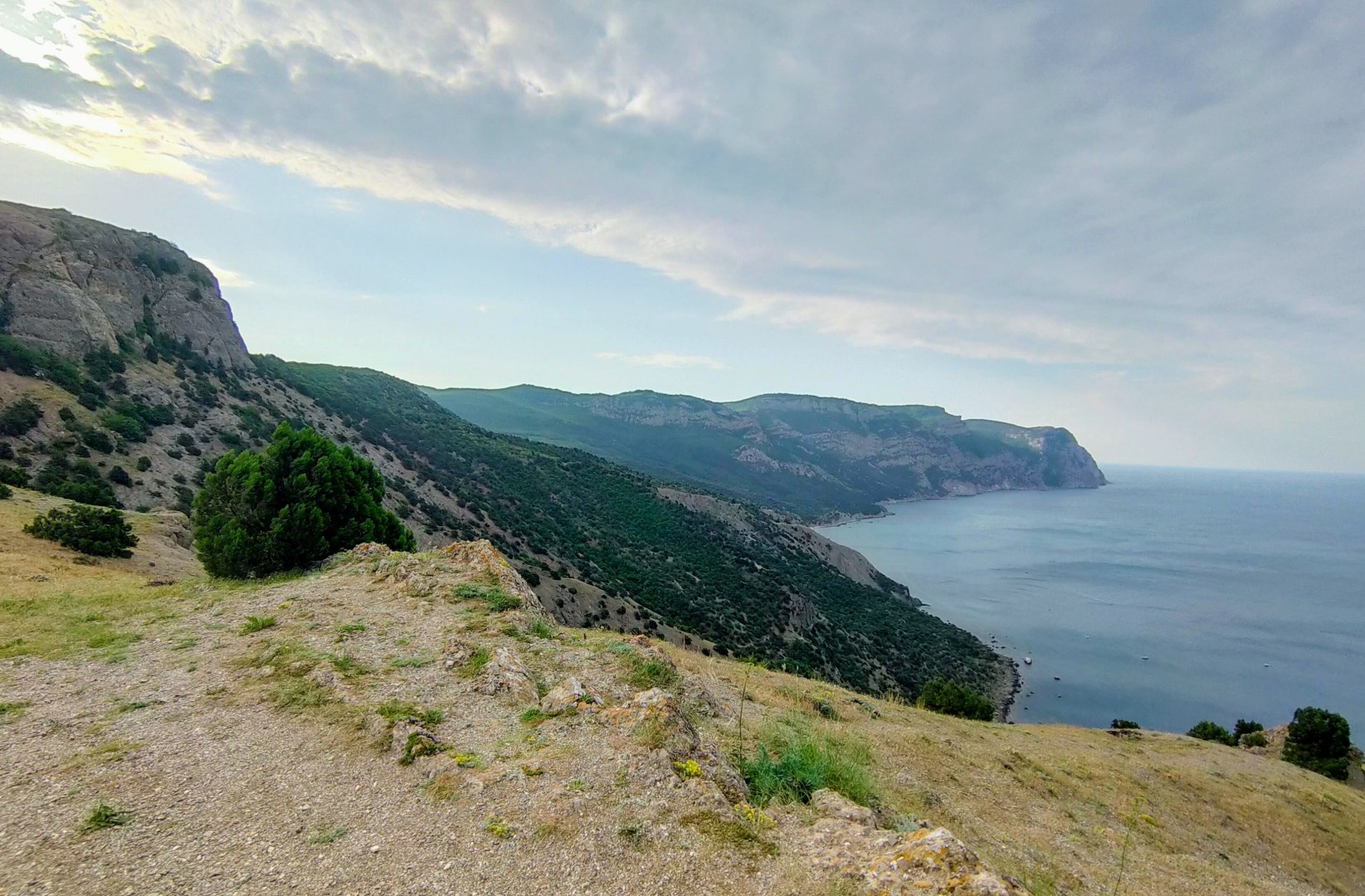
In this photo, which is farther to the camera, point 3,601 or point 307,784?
point 3,601

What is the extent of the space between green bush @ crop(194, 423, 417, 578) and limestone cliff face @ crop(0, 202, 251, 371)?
38.5m

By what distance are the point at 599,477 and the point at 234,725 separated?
79807 mm

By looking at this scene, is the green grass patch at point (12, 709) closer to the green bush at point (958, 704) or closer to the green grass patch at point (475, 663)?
the green grass patch at point (475, 663)

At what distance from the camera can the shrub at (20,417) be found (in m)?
31.3

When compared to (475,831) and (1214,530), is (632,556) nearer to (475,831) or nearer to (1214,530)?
(475,831)

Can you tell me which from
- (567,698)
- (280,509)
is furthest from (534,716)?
(280,509)

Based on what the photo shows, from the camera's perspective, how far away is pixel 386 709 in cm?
896

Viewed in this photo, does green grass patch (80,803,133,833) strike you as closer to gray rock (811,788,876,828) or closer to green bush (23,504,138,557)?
gray rock (811,788,876,828)

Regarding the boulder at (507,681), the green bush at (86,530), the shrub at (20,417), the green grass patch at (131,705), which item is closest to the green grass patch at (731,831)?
the boulder at (507,681)

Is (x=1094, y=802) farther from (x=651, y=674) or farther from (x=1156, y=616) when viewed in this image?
(x=1156, y=616)

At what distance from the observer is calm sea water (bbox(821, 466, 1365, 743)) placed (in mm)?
66688

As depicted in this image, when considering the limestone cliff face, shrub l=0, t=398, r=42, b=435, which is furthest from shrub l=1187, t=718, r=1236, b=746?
the limestone cliff face

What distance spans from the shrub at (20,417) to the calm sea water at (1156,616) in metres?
82.5

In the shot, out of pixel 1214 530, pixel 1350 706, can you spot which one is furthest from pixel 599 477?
pixel 1214 530
